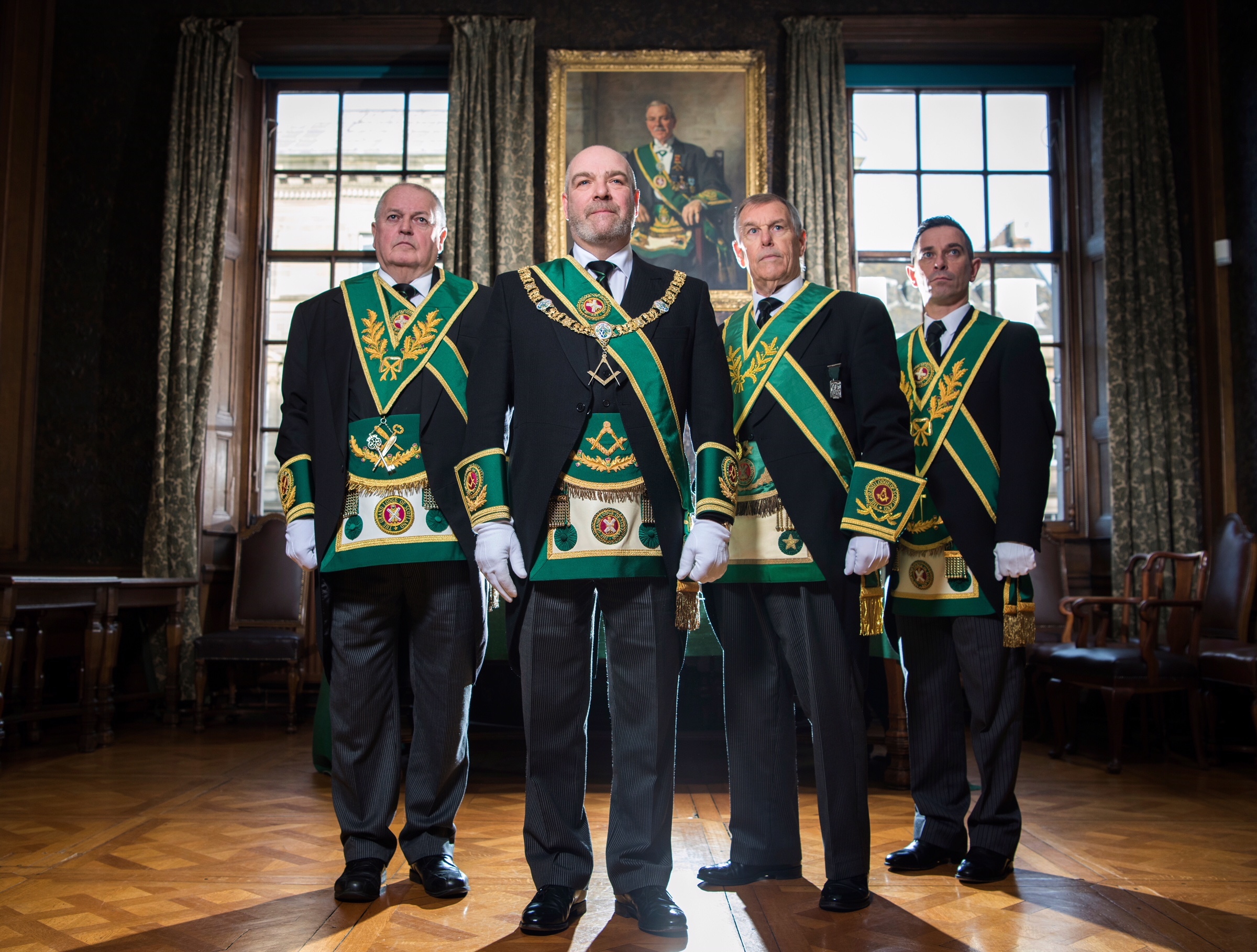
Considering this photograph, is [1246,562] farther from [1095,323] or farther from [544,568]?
[544,568]

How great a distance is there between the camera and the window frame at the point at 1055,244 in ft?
17.3

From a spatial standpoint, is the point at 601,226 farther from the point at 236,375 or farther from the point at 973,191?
the point at 973,191

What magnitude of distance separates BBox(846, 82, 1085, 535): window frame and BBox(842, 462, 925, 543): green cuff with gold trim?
3.55 metres

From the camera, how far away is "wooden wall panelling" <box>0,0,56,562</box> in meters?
4.76

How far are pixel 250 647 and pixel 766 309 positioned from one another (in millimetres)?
3275

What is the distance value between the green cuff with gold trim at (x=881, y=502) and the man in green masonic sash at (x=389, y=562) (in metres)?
0.72

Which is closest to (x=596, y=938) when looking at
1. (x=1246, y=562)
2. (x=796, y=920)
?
(x=796, y=920)

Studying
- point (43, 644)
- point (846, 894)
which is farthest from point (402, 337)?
point (43, 644)

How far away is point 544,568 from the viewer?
1684mm

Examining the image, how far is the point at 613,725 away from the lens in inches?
68.4

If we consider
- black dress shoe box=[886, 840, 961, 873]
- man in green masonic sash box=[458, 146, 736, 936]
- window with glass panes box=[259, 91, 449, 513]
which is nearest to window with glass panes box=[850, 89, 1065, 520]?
window with glass panes box=[259, 91, 449, 513]

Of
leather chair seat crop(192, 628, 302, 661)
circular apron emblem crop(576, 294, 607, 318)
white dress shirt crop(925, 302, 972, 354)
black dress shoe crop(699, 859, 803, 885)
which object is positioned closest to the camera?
circular apron emblem crop(576, 294, 607, 318)

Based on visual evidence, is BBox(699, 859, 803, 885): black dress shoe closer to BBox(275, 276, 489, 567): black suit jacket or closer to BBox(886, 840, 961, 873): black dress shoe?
BBox(886, 840, 961, 873): black dress shoe

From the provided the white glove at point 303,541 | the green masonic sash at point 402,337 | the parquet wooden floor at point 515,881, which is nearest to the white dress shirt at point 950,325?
the green masonic sash at point 402,337
